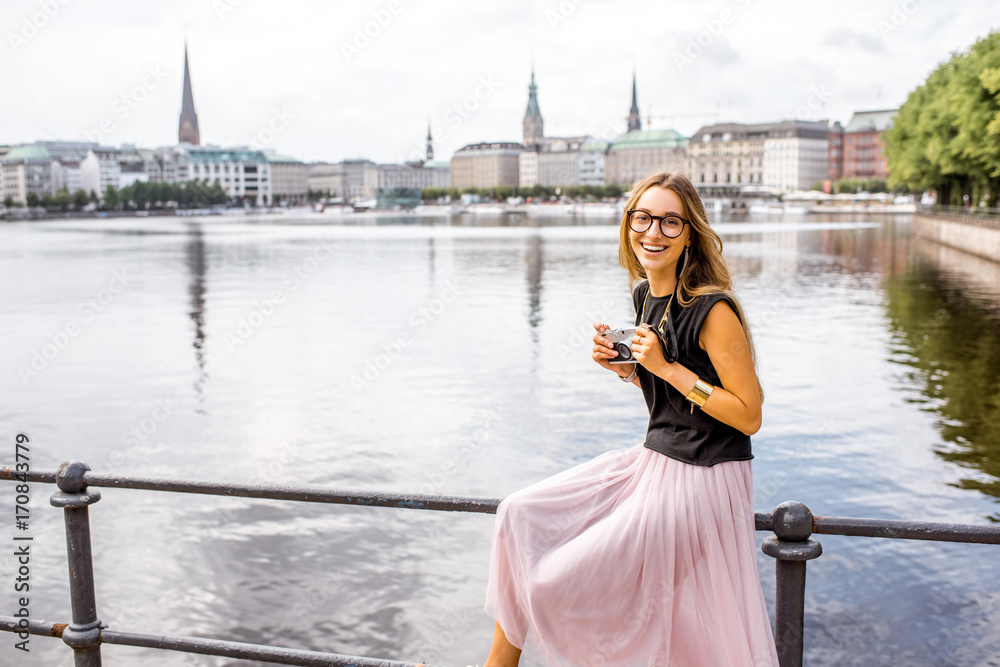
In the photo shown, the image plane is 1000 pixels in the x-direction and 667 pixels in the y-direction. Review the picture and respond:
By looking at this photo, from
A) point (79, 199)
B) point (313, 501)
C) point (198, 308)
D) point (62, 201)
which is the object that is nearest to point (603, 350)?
point (313, 501)

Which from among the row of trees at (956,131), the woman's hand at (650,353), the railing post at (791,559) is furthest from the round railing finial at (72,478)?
the row of trees at (956,131)

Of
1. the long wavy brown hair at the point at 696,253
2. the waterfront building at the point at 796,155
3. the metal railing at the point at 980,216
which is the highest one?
the waterfront building at the point at 796,155

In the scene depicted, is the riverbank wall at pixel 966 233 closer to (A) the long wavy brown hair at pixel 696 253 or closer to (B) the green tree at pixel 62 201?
(A) the long wavy brown hair at pixel 696 253

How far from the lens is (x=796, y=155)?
7628 inches

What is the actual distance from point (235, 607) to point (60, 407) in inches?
407

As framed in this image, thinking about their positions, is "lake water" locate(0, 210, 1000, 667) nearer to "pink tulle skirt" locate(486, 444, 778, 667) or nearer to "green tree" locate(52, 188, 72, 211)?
"pink tulle skirt" locate(486, 444, 778, 667)

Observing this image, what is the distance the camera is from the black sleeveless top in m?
3.04

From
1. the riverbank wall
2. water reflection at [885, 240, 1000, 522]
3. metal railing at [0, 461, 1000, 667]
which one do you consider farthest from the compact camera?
the riverbank wall

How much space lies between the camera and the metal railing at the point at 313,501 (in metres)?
2.77

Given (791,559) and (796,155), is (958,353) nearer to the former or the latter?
(791,559)

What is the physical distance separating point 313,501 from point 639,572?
1.04m

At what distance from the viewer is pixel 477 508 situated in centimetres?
300

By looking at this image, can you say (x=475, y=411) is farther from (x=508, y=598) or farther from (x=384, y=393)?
(x=508, y=598)

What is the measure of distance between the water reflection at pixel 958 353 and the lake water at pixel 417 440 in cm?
9
